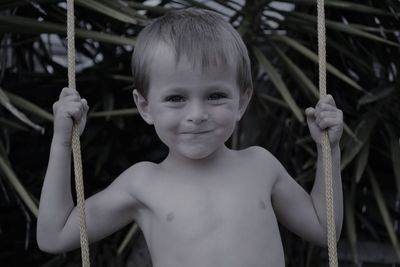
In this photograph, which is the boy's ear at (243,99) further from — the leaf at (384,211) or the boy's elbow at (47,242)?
the leaf at (384,211)

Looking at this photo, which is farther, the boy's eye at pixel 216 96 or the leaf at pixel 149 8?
the leaf at pixel 149 8

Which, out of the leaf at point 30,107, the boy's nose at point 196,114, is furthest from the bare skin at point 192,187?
the leaf at point 30,107

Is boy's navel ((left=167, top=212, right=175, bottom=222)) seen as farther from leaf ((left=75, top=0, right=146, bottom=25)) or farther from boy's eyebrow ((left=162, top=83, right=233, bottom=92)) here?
leaf ((left=75, top=0, right=146, bottom=25))

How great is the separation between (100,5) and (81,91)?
652mm

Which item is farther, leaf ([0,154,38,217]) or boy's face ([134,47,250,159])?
leaf ([0,154,38,217])

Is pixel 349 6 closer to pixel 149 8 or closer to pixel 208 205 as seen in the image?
pixel 149 8

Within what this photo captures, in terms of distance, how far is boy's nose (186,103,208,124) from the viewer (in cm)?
124

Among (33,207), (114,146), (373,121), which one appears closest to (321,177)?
(33,207)

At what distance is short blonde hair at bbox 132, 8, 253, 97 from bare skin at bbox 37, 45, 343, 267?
2 cm

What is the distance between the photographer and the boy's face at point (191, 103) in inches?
48.9

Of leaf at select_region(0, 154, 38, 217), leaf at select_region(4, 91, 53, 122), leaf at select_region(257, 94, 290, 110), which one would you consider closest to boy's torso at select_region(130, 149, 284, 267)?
leaf at select_region(0, 154, 38, 217)

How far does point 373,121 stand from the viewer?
90.8 inches

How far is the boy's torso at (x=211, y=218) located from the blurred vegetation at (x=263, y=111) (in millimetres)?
842

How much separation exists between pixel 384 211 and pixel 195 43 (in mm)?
1167
